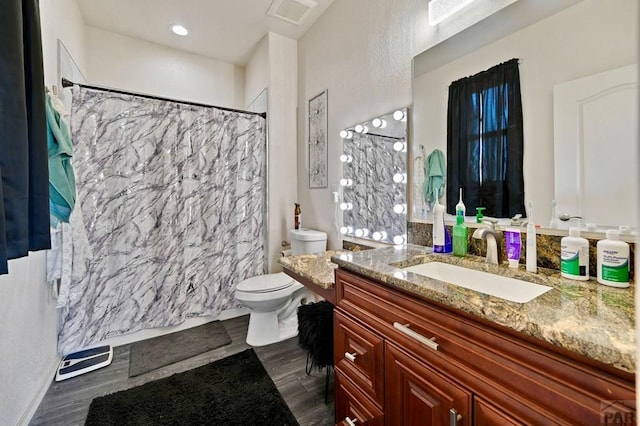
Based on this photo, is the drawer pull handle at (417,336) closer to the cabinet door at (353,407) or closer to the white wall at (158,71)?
the cabinet door at (353,407)

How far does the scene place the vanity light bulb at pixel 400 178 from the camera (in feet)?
5.27

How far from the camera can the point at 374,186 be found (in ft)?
6.08

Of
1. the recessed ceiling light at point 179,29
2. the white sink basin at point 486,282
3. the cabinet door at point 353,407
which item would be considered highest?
the recessed ceiling light at point 179,29

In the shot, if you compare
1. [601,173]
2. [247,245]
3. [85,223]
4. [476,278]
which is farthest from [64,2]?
[601,173]

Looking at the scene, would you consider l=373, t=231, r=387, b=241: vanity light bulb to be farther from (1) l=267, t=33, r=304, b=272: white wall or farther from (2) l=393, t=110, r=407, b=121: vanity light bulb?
(1) l=267, t=33, r=304, b=272: white wall

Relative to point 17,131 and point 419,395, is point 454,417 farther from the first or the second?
point 17,131

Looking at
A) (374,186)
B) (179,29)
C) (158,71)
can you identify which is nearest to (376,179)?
(374,186)

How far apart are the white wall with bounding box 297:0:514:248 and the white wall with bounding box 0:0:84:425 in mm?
1786

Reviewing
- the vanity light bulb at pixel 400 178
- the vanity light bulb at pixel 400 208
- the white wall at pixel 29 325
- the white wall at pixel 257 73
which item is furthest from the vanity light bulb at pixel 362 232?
the white wall at pixel 29 325

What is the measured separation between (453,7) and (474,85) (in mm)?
404

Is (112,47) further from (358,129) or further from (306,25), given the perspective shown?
(358,129)

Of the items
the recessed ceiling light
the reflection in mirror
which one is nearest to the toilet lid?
the reflection in mirror

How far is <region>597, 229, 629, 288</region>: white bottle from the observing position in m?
0.80

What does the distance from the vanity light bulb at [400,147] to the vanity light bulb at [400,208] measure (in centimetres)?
33
